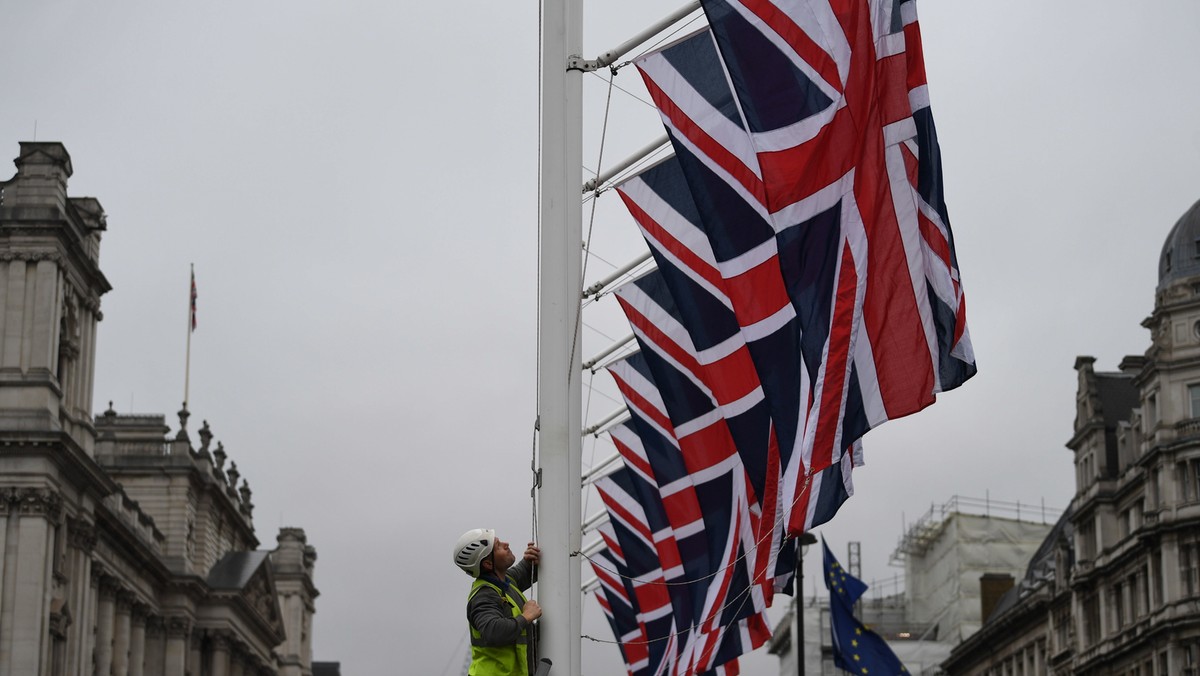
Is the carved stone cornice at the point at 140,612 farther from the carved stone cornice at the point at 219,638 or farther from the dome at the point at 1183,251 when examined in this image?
the dome at the point at 1183,251

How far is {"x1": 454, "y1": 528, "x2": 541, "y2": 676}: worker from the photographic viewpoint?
36.7 feet

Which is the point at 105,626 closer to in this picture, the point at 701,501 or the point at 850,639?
the point at 850,639

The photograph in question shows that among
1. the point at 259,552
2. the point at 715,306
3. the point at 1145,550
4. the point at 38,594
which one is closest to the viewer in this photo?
the point at 715,306

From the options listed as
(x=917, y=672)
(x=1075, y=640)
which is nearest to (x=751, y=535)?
(x=1075, y=640)

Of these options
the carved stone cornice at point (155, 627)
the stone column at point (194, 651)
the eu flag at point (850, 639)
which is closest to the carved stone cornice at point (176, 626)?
the carved stone cornice at point (155, 627)

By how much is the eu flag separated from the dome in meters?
31.3

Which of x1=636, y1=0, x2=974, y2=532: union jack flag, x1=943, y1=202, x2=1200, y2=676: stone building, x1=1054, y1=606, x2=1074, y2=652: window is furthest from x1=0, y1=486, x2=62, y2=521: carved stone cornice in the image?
x1=636, y1=0, x2=974, y2=532: union jack flag

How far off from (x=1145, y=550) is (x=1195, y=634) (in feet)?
15.8

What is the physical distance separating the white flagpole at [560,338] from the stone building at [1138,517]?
58799mm

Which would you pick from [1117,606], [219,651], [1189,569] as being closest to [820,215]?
[1189,569]

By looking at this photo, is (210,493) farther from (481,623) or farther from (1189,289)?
(481,623)

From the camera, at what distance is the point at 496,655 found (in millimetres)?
11383

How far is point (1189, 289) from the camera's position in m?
69.6

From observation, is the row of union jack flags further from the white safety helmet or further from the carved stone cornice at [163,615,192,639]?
the carved stone cornice at [163,615,192,639]
